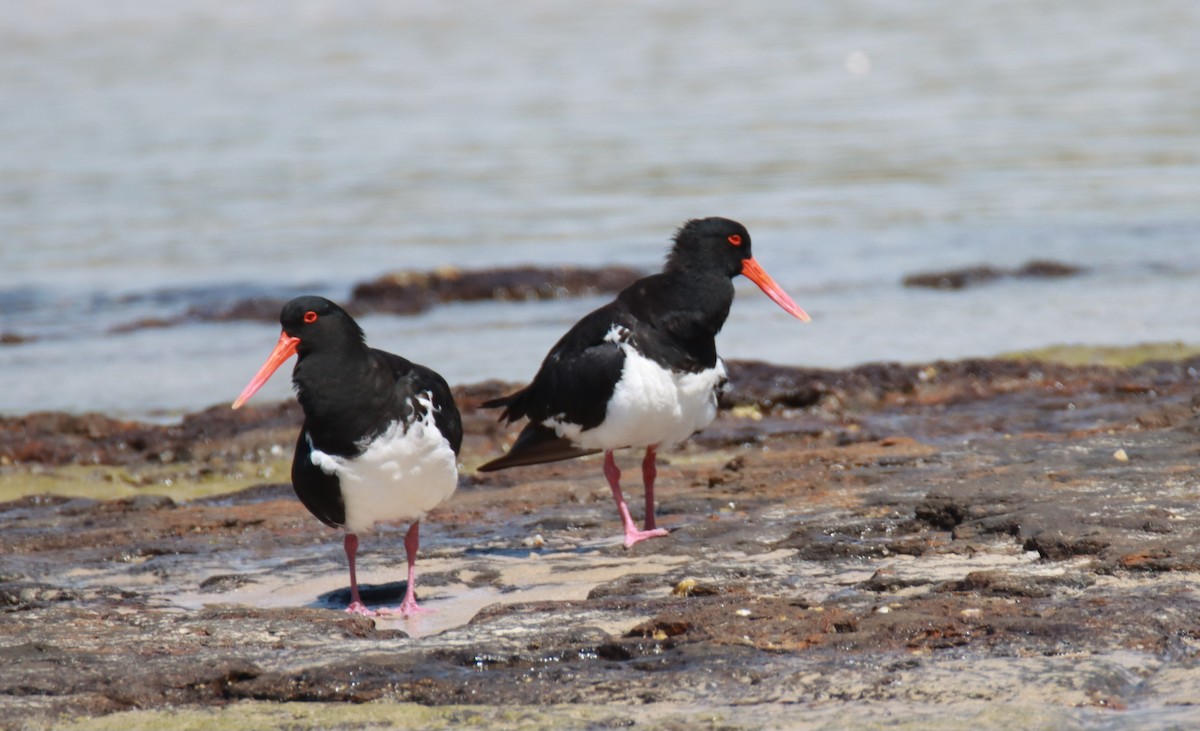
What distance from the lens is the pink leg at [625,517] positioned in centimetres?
564

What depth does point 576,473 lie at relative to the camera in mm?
7293

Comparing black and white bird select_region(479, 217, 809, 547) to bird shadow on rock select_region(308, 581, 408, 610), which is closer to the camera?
bird shadow on rock select_region(308, 581, 408, 610)

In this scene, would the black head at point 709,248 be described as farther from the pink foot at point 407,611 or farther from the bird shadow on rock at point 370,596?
the pink foot at point 407,611

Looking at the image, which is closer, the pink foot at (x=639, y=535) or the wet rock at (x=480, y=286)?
the pink foot at (x=639, y=535)

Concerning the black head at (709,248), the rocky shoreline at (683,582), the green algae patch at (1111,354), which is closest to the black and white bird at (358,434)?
the rocky shoreline at (683,582)

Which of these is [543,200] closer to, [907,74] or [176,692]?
[907,74]

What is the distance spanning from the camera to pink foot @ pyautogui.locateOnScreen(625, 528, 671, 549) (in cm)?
558

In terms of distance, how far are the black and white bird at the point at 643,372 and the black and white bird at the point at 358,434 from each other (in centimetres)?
84

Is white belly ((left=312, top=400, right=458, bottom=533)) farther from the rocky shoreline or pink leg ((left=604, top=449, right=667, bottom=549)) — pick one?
pink leg ((left=604, top=449, right=667, bottom=549))

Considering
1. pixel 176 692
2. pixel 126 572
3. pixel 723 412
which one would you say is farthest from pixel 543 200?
pixel 176 692

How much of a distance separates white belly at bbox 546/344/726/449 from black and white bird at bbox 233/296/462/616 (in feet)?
2.80

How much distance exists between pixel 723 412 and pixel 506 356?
2614mm

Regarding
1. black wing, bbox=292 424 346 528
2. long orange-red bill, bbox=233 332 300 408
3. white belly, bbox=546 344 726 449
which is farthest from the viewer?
white belly, bbox=546 344 726 449

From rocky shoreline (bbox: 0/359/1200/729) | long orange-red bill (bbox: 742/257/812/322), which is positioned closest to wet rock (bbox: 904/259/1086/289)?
rocky shoreline (bbox: 0/359/1200/729)
